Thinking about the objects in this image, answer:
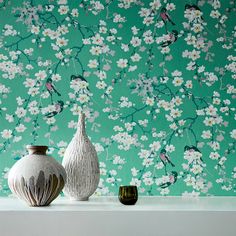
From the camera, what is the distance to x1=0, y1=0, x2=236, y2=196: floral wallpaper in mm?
2484

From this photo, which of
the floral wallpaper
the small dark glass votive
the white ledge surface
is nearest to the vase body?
the white ledge surface

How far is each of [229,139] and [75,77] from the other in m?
0.92

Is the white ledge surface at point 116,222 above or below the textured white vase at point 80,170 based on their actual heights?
below

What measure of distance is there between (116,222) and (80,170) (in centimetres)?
40

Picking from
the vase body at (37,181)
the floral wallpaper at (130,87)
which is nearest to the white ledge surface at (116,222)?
the vase body at (37,181)

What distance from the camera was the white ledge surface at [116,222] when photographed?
184 cm

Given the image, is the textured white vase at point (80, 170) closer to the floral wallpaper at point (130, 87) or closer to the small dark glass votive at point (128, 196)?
the small dark glass votive at point (128, 196)

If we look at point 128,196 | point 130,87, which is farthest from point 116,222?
point 130,87

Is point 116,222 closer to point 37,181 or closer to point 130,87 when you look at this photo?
point 37,181

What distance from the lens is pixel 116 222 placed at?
6.10ft

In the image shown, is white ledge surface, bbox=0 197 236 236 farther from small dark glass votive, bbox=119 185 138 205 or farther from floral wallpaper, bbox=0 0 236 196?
floral wallpaper, bbox=0 0 236 196

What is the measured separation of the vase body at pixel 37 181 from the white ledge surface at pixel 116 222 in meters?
0.11

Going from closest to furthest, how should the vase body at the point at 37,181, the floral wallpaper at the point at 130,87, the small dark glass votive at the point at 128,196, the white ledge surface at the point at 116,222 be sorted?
the white ledge surface at the point at 116,222 → the vase body at the point at 37,181 → the small dark glass votive at the point at 128,196 → the floral wallpaper at the point at 130,87

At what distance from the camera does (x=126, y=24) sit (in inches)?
101
